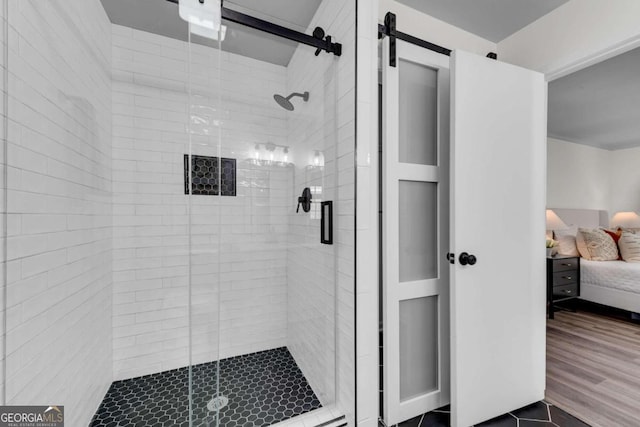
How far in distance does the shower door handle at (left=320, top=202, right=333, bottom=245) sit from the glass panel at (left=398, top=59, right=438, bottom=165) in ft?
1.58

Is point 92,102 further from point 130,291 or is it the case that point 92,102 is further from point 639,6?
point 639,6

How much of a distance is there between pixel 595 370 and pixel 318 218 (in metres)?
2.30

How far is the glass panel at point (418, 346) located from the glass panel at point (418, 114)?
82cm

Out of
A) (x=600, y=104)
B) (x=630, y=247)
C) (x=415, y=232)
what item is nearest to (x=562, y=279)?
(x=630, y=247)

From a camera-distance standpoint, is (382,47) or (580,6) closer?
(382,47)

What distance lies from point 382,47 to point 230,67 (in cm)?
85

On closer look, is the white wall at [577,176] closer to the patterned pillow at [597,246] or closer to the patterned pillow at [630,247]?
the patterned pillow at [597,246]

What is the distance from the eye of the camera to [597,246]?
352 cm

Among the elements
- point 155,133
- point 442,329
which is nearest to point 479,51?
point 442,329

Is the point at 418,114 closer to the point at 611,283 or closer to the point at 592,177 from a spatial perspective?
the point at 611,283

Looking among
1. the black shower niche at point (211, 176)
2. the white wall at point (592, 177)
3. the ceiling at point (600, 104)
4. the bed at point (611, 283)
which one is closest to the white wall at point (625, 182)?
the white wall at point (592, 177)

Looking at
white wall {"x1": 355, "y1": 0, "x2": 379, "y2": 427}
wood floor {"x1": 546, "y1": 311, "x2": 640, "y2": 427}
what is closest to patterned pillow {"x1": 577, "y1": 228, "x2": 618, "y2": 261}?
wood floor {"x1": 546, "y1": 311, "x2": 640, "y2": 427}

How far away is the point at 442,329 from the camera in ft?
5.28

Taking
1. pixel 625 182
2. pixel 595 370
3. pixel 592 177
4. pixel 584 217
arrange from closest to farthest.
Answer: pixel 595 370, pixel 584 217, pixel 592 177, pixel 625 182
